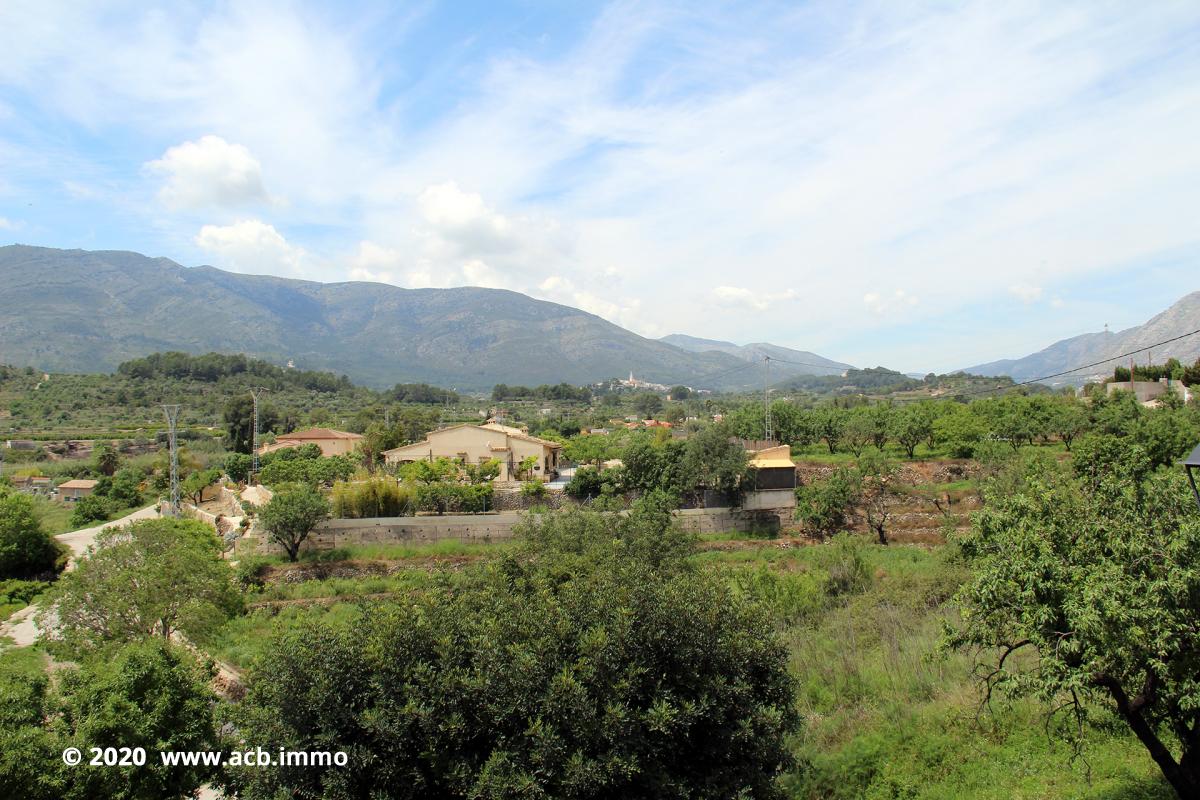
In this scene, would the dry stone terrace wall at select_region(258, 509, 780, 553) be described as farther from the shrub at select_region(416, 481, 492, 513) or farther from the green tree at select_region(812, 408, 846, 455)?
the green tree at select_region(812, 408, 846, 455)

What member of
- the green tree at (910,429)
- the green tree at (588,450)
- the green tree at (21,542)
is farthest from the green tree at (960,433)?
the green tree at (21,542)

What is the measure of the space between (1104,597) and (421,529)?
27.3m

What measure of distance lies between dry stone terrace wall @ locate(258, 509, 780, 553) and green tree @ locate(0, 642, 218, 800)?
2129 centimetres

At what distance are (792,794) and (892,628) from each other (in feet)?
22.9

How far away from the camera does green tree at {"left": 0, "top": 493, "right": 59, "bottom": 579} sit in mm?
24969

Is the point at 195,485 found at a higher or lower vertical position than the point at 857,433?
lower

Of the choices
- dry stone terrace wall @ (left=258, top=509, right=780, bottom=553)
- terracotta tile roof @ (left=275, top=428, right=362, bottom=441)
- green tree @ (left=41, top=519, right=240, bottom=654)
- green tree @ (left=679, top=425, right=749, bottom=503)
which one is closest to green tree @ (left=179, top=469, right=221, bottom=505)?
terracotta tile roof @ (left=275, top=428, right=362, bottom=441)

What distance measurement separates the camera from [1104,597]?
537cm

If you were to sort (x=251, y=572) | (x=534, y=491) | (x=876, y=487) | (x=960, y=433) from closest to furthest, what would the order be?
(x=251, y=572)
(x=876, y=487)
(x=534, y=491)
(x=960, y=433)

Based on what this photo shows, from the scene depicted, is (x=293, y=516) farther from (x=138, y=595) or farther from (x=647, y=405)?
(x=647, y=405)

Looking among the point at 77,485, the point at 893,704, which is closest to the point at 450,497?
the point at 893,704

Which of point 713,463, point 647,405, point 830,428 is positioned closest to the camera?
point 713,463

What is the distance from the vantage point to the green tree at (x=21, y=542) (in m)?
25.0

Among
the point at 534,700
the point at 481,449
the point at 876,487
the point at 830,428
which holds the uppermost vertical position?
the point at 830,428
